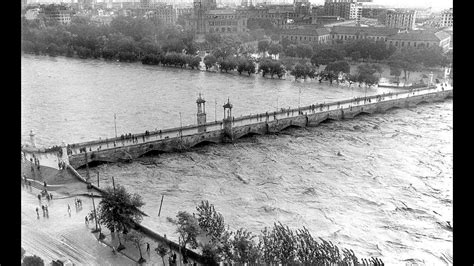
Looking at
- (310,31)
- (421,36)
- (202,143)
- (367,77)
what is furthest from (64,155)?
(310,31)

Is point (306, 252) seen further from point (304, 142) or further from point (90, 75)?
point (90, 75)

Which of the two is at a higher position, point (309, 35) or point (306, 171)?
point (309, 35)

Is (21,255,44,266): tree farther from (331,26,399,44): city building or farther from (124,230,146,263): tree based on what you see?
(331,26,399,44): city building

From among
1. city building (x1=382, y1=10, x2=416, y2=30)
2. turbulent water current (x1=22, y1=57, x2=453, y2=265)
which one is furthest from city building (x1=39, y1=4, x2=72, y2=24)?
city building (x1=382, y1=10, x2=416, y2=30)

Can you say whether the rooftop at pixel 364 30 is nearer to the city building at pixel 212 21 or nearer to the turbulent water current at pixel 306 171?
the city building at pixel 212 21

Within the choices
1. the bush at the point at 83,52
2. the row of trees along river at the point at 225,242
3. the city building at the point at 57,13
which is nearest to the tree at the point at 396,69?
the row of trees along river at the point at 225,242

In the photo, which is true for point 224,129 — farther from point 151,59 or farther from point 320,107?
point 151,59
